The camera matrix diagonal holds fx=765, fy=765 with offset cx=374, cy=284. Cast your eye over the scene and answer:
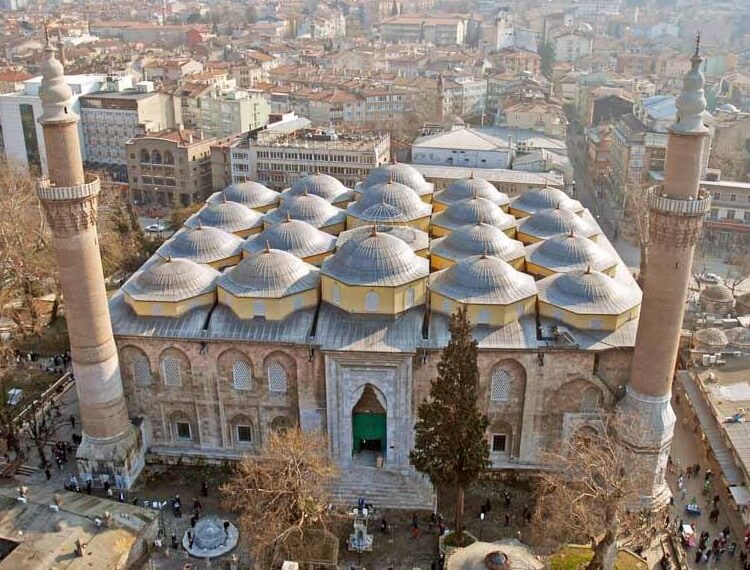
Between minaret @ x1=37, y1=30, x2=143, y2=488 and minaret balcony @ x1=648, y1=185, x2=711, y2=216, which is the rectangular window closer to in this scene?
minaret balcony @ x1=648, y1=185, x2=711, y2=216

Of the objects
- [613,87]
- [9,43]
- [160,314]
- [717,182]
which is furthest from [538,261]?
[9,43]

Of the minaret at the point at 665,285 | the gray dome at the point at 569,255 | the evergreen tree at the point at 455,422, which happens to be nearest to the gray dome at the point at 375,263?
the evergreen tree at the point at 455,422

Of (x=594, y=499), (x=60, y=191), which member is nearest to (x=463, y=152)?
(x=60, y=191)

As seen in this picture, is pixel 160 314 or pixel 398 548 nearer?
pixel 398 548

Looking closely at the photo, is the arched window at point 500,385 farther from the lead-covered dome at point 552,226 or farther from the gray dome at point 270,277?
the lead-covered dome at point 552,226

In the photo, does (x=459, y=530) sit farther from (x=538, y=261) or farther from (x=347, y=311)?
(x=538, y=261)
